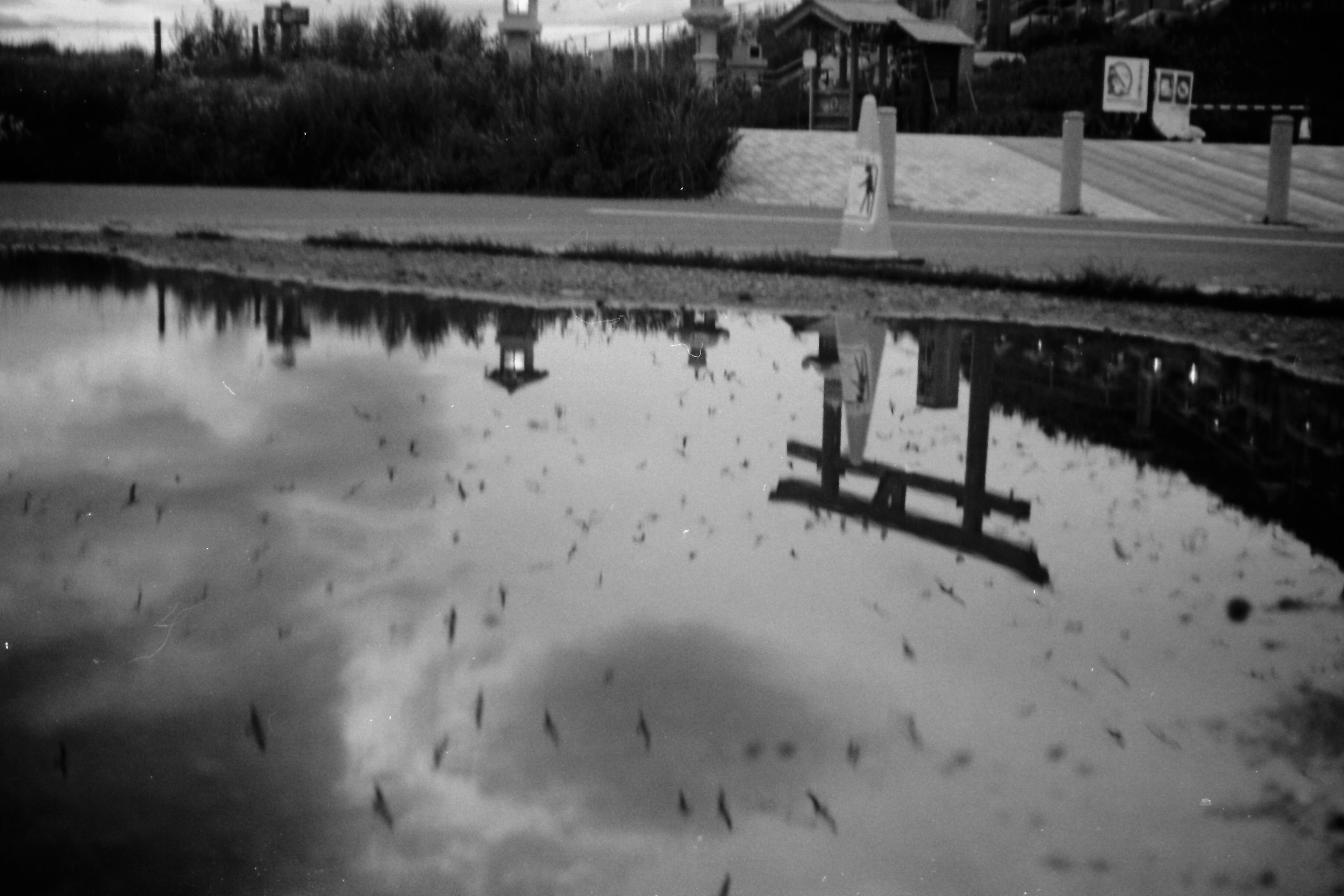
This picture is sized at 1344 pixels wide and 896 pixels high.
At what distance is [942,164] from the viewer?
23141 millimetres

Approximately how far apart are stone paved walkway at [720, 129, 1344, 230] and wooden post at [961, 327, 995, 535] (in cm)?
1232

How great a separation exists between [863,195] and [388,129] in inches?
540

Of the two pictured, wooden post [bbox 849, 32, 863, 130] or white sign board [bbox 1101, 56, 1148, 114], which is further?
wooden post [bbox 849, 32, 863, 130]

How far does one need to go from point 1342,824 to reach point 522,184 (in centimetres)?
2048

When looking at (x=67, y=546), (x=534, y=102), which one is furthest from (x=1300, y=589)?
(x=534, y=102)

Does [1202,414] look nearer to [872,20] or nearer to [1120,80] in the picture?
[1120,80]

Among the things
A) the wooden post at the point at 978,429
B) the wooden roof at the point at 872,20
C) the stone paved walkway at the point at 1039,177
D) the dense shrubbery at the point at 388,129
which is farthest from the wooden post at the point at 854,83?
the wooden post at the point at 978,429

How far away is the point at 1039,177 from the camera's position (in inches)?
887

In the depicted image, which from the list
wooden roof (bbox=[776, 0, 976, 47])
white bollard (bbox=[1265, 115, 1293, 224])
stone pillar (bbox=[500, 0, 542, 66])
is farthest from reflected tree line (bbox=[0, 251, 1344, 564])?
wooden roof (bbox=[776, 0, 976, 47])

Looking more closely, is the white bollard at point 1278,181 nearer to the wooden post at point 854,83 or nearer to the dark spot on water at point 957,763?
the wooden post at point 854,83

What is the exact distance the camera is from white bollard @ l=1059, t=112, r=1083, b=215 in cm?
1973

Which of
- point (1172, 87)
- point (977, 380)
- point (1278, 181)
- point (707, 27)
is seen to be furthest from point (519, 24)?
point (977, 380)

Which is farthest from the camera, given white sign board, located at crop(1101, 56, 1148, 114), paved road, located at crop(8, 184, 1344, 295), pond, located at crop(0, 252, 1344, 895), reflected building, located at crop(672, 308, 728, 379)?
white sign board, located at crop(1101, 56, 1148, 114)

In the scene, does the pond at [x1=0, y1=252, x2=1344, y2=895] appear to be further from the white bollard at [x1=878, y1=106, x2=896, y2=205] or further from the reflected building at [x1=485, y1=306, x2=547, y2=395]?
the white bollard at [x1=878, y1=106, x2=896, y2=205]
